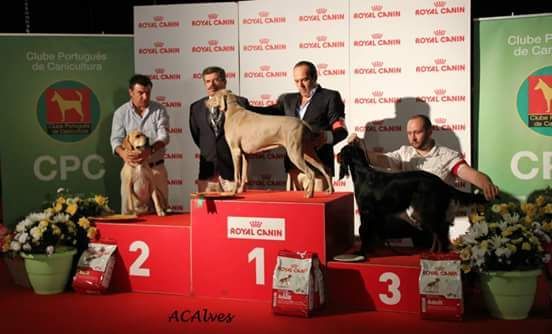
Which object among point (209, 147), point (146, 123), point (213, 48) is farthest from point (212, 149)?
point (213, 48)

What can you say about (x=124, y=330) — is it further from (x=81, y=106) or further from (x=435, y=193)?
(x=81, y=106)

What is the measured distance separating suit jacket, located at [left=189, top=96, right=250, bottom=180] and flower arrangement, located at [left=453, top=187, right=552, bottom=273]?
6.08 ft

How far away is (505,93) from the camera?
16.3 ft

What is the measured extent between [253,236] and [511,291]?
4.71 ft

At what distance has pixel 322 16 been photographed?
523 cm

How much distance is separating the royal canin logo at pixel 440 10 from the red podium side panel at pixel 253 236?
81.1 inches

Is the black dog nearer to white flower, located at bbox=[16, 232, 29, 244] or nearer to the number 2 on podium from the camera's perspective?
the number 2 on podium

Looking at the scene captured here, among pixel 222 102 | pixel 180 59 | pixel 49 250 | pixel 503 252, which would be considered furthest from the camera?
pixel 180 59

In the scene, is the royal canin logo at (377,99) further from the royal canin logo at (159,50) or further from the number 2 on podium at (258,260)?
the number 2 on podium at (258,260)

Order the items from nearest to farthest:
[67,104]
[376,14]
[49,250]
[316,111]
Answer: [49,250]
[316,111]
[376,14]
[67,104]

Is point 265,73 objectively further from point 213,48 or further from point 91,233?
point 91,233

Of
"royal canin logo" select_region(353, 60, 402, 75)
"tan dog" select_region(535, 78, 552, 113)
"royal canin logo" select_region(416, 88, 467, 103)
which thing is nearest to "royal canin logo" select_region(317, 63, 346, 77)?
"royal canin logo" select_region(353, 60, 402, 75)

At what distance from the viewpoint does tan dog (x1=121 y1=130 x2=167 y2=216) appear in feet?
13.3

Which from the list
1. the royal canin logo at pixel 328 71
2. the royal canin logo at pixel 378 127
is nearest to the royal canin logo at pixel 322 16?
the royal canin logo at pixel 328 71
